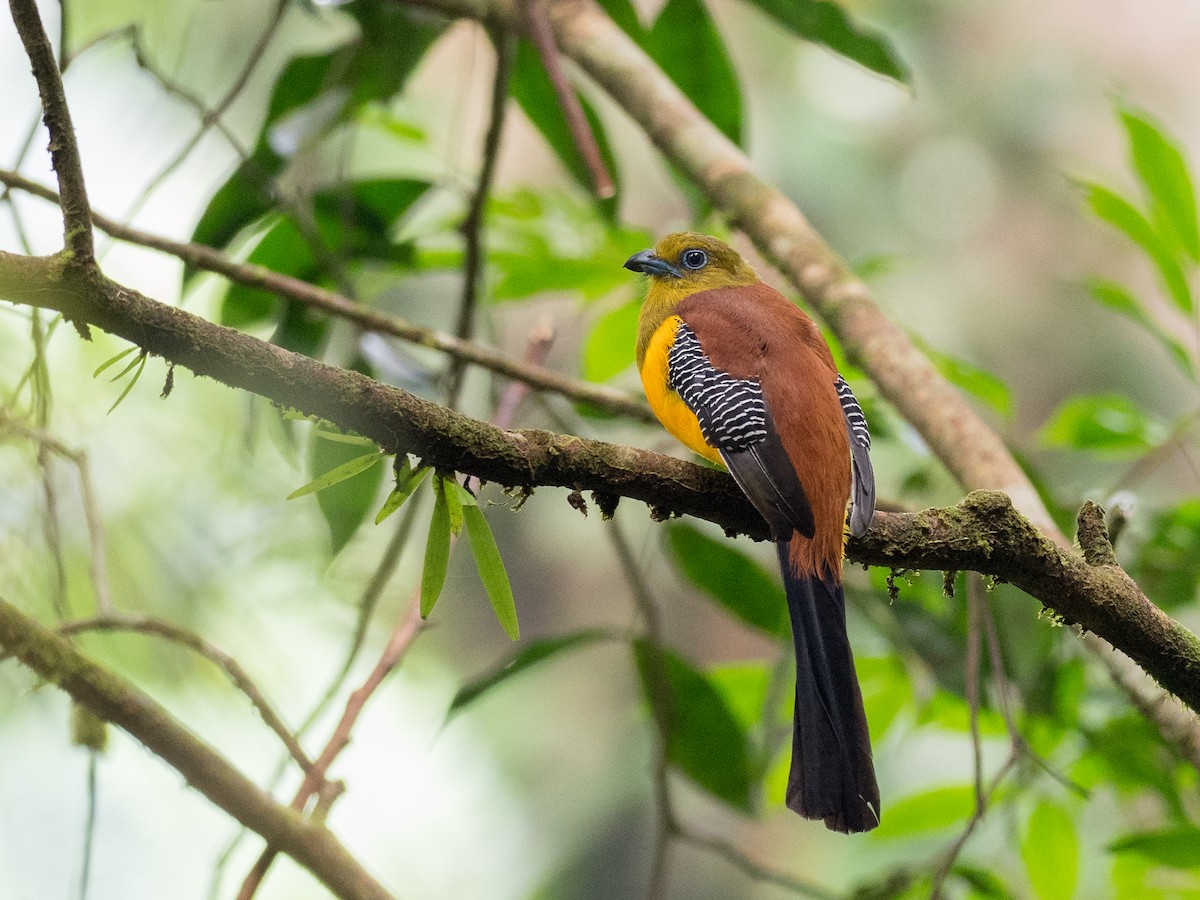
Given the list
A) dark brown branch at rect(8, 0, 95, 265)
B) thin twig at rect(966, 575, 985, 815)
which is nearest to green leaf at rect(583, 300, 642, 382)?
thin twig at rect(966, 575, 985, 815)

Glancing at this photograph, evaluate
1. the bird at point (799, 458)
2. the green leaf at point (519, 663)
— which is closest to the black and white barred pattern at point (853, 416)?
the bird at point (799, 458)

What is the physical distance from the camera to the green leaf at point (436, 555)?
131 cm

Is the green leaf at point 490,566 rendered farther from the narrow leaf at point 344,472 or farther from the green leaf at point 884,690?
the green leaf at point 884,690

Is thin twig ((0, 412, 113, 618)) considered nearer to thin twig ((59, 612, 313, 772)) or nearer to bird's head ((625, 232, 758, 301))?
thin twig ((59, 612, 313, 772))

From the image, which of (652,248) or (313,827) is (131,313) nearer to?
(313,827)

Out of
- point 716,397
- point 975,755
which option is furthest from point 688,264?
point 975,755

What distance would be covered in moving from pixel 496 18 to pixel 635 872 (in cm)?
476

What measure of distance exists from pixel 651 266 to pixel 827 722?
55.0 inches

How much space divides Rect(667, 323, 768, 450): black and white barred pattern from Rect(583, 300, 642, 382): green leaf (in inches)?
33.7

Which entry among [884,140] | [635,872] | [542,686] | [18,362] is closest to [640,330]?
[18,362]

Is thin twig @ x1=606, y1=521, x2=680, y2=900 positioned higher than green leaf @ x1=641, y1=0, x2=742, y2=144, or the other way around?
green leaf @ x1=641, y1=0, x2=742, y2=144

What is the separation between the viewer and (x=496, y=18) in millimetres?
2516

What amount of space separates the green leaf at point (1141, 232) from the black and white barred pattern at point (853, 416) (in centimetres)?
87

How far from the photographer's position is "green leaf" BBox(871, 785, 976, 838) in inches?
102
